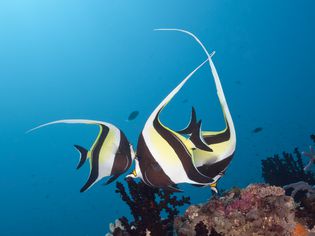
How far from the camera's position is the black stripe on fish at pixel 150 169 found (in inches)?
70.2

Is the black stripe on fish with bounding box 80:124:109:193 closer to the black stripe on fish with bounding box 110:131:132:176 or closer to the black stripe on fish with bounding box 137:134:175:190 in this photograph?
the black stripe on fish with bounding box 110:131:132:176

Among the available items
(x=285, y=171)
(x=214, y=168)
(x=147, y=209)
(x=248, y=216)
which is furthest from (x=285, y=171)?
(x=214, y=168)

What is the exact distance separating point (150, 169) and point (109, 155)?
0.45 meters

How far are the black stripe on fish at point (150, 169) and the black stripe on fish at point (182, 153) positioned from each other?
0.36ft

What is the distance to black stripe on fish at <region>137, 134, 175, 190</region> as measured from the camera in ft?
5.85

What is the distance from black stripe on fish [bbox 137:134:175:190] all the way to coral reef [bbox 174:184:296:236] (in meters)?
0.96

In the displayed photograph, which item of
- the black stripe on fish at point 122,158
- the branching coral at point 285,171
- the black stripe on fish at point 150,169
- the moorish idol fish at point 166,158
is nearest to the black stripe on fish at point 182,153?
the moorish idol fish at point 166,158

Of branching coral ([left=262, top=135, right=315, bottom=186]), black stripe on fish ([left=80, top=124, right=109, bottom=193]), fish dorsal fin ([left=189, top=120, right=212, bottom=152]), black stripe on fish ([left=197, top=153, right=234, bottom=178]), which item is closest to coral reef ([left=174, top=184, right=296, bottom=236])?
black stripe on fish ([left=197, top=153, right=234, bottom=178])

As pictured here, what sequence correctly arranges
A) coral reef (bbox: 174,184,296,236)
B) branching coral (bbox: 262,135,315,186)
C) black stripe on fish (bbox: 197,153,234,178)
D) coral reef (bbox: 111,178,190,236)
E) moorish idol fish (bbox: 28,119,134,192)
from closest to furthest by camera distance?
black stripe on fish (bbox: 197,153,234,178) → moorish idol fish (bbox: 28,119,134,192) → coral reef (bbox: 174,184,296,236) → coral reef (bbox: 111,178,190,236) → branching coral (bbox: 262,135,315,186)

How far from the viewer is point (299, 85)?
113m

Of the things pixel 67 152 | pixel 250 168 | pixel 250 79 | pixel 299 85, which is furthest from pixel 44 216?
pixel 299 85

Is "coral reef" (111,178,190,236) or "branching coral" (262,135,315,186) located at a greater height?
"branching coral" (262,135,315,186)

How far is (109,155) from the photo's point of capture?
2156mm

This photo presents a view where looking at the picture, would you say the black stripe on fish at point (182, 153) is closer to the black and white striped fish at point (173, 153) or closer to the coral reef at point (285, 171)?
the black and white striped fish at point (173, 153)
